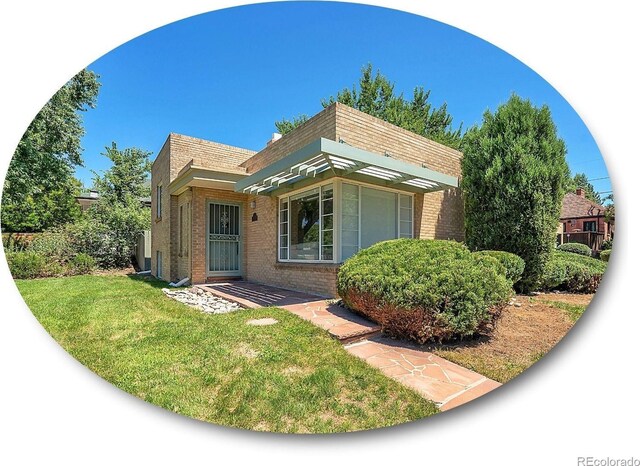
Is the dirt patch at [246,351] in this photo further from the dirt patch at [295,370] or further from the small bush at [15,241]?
the small bush at [15,241]

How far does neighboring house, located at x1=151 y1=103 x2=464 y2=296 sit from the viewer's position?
492 cm

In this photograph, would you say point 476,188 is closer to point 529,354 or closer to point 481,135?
point 481,135

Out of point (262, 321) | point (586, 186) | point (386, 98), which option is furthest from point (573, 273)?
point (262, 321)

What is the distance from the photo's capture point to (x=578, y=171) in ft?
7.61

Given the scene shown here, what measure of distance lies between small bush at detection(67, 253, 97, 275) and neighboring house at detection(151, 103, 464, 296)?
1502 mm

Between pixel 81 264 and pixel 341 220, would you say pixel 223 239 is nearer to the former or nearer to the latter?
pixel 341 220

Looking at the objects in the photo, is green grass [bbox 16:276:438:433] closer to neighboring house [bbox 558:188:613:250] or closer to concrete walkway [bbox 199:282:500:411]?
concrete walkway [bbox 199:282:500:411]

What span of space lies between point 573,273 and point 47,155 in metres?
4.29

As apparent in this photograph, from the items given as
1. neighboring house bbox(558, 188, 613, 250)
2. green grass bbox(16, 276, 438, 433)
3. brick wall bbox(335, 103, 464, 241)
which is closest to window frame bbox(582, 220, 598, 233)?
neighboring house bbox(558, 188, 613, 250)

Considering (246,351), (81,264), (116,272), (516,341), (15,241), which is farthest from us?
(116,272)

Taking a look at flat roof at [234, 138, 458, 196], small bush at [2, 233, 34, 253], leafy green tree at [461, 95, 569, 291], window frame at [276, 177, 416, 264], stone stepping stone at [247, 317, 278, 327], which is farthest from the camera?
window frame at [276, 177, 416, 264]

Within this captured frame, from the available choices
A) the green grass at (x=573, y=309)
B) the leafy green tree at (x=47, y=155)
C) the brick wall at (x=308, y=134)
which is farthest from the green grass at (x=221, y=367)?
the brick wall at (x=308, y=134)

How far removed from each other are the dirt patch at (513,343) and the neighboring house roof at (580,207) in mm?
798

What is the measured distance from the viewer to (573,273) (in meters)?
2.55
